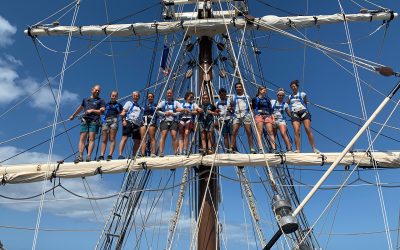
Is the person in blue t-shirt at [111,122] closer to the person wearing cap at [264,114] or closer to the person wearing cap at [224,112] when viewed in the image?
the person wearing cap at [224,112]

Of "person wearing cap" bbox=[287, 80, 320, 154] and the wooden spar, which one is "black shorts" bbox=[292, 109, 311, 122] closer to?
"person wearing cap" bbox=[287, 80, 320, 154]

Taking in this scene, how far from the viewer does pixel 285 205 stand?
147 inches

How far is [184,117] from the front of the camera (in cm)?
743

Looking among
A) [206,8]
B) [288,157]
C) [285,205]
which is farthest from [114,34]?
[285,205]

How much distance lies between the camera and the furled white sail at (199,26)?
31.6 ft

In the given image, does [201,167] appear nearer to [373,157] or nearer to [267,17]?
[373,157]

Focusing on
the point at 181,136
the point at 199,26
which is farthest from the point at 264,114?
the point at 199,26

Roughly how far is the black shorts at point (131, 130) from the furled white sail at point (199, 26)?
11.5 ft

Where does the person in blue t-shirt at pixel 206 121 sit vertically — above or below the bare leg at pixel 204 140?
above

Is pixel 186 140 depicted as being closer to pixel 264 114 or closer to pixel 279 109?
pixel 264 114

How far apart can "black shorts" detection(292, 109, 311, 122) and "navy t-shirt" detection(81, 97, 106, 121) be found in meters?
3.81

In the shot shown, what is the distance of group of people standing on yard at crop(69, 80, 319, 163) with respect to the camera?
723 centimetres

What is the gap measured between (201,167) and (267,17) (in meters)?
4.55

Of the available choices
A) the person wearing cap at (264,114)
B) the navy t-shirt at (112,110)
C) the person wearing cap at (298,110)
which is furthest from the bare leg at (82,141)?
the person wearing cap at (298,110)
